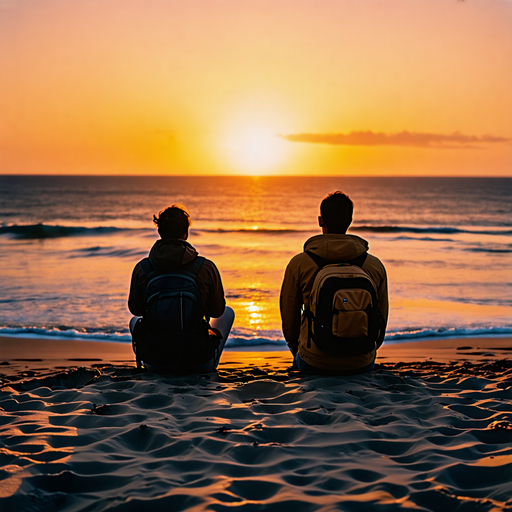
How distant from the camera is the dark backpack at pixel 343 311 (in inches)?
158

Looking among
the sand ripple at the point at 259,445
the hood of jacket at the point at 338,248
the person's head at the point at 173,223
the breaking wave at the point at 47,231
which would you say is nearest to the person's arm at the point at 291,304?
the hood of jacket at the point at 338,248

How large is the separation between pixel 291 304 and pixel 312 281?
29 centimetres

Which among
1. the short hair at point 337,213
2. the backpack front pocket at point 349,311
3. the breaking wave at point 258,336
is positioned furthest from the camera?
the breaking wave at point 258,336

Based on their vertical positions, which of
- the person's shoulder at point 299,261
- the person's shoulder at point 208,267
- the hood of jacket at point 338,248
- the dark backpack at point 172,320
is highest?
the hood of jacket at point 338,248

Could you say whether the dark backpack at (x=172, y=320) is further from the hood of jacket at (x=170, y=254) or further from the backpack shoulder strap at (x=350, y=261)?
the backpack shoulder strap at (x=350, y=261)

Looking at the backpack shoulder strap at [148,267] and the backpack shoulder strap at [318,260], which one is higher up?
the backpack shoulder strap at [318,260]

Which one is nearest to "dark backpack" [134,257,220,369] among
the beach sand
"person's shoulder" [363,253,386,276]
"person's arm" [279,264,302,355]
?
the beach sand

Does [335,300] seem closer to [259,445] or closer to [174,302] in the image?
[174,302]

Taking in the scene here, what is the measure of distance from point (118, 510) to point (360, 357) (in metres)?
2.61

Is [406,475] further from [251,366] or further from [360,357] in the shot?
[251,366]

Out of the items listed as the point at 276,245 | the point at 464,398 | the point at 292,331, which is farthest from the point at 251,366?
the point at 276,245

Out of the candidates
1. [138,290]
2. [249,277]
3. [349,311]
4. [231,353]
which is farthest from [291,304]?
[249,277]

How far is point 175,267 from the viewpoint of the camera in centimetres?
437

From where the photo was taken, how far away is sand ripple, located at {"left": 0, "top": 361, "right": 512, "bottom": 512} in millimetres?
2277
